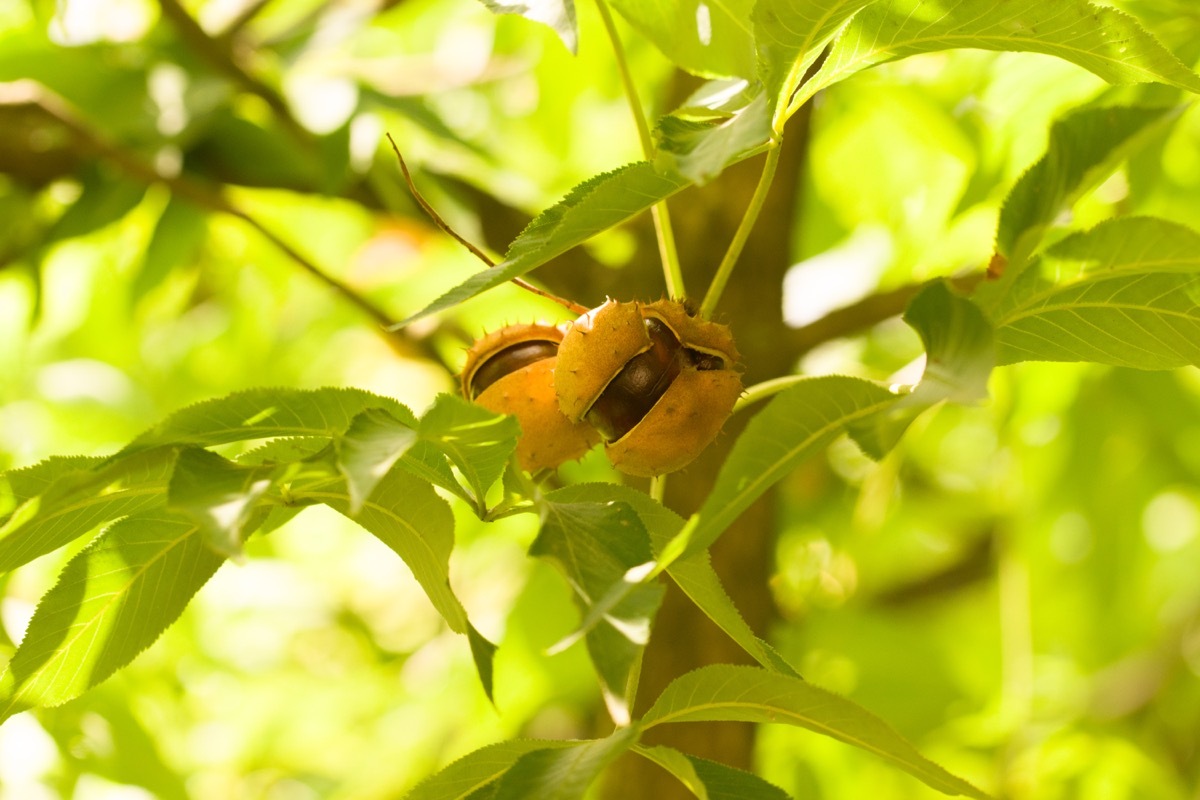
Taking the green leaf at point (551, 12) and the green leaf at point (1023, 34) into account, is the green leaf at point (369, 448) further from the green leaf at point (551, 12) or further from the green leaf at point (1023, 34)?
the green leaf at point (1023, 34)

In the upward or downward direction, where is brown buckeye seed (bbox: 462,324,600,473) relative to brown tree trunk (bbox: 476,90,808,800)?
upward

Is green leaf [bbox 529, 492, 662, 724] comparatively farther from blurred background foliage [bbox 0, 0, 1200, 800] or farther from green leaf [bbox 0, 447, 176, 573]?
blurred background foliage [bbox 0, 0, 1200, 800]

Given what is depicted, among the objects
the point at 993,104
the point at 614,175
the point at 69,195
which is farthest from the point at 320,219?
the point at 614,175

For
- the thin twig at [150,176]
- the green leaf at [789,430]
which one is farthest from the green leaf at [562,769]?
the thin twig at [150,176]

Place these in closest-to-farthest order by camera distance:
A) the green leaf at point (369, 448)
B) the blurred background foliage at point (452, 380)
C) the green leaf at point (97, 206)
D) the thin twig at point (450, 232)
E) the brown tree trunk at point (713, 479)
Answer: the green leaf at point (369, 448), the thin twig at point (450, 232), the brown tree trunk at point (713, 479), the blurred background foliage at point (452, 380), the green leaf at point (97, 206)

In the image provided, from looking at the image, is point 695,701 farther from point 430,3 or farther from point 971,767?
point 430,3

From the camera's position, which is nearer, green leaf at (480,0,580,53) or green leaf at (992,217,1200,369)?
green leaf at (992,217,1200,369)

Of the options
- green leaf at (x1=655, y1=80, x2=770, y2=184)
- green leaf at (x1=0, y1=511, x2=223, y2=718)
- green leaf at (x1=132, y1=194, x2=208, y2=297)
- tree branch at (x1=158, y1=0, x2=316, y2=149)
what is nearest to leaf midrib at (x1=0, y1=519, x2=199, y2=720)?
green leaf at (x1=0, y1=511, x2=223, y2=718)
